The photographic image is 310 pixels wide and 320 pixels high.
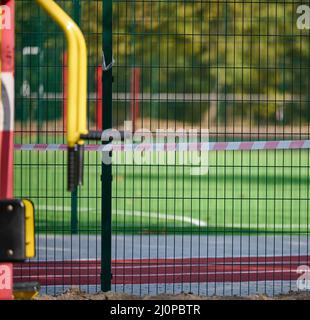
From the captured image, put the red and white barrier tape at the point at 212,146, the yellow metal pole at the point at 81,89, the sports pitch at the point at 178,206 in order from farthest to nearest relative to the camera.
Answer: the sports pitch at the point at 178,206, the red and white barrier tape at the point at 212,146, the yellow metal pole at the point at 81,89

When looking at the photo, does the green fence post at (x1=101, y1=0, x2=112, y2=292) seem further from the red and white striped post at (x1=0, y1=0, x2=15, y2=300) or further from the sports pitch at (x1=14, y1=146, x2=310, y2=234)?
the red and white striped post at (x1=0, y1=0, x2=15, y2=300)

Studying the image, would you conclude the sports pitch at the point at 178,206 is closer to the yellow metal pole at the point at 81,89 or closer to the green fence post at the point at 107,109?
the green fence post at the point at 107,109

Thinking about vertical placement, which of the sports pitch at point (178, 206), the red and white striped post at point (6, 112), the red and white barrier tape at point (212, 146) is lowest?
the sports pitch at point (178, 206)

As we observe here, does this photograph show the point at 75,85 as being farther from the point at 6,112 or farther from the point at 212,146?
the point at 212,146

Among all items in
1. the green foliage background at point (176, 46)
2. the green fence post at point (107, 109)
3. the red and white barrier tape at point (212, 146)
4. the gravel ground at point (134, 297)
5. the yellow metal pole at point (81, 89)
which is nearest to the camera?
the yellow metal pole at point (81, 89)

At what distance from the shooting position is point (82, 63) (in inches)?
214

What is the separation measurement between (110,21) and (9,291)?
4.86 metres

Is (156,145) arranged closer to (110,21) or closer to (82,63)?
(110,21)

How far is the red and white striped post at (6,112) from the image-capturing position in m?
Result: 5.61

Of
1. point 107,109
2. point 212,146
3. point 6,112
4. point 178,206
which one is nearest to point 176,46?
point 212,146

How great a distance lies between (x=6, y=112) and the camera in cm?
563

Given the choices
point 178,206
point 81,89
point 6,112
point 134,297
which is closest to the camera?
point 81,89

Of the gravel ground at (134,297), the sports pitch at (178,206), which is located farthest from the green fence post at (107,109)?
the sports pitch at (178,206)
